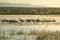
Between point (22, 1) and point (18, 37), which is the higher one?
point (22, 1)

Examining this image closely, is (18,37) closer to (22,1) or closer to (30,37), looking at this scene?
(30,37)

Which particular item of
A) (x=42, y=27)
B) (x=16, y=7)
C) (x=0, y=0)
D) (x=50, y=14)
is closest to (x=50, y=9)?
(x=50, y=14)

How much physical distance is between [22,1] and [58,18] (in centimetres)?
29

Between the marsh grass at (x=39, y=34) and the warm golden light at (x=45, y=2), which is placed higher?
the warm golden light at (x=45, y=2)

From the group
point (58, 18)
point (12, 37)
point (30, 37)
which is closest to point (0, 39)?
point (12, 37)

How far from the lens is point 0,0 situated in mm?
788

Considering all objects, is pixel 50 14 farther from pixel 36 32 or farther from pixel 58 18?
pixel 36 32

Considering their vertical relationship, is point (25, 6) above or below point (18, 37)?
above

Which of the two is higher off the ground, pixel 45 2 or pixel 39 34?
pixel 45 2

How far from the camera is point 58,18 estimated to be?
778 millimetres

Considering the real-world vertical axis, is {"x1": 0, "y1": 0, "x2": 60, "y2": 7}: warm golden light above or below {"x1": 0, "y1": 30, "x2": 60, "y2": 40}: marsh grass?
above

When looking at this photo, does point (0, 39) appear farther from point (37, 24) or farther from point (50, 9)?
point (50, 9)

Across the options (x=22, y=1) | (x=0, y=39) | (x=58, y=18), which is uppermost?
(x=22, y=1)

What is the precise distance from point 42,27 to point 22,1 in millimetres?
237
